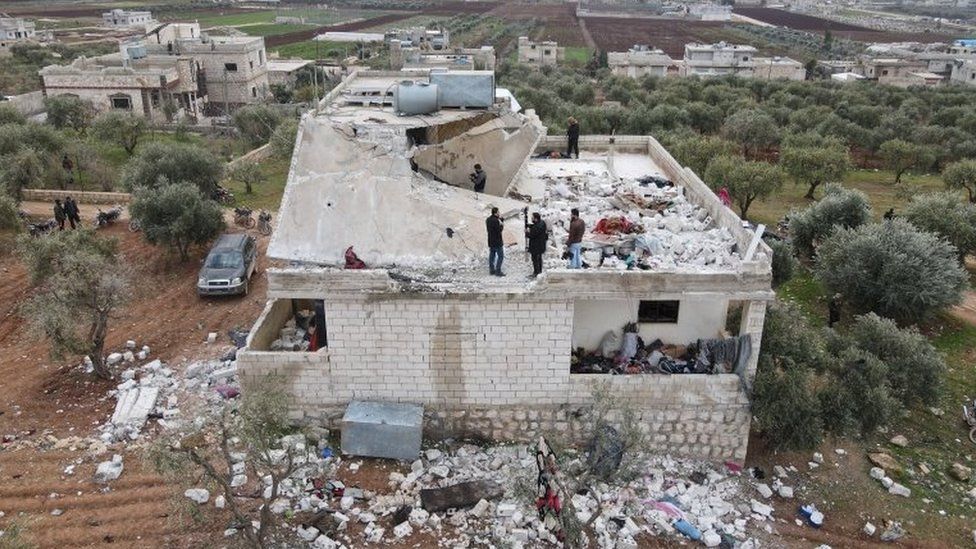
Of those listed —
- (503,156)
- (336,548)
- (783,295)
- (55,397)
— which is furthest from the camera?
(783,295)

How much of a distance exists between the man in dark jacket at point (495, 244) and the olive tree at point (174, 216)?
12926mm

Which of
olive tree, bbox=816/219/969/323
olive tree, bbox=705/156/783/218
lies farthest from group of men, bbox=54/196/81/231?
olive tree, bbox=705/156/783/218

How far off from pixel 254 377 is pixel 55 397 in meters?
5.15

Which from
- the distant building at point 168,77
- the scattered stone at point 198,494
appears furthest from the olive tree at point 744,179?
the distant building at point 168,77

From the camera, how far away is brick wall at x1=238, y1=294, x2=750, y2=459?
1276 cm

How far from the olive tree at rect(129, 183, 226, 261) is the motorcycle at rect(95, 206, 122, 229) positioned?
3549mm

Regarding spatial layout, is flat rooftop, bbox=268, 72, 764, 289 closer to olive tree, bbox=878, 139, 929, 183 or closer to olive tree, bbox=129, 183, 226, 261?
olive tree, bbox=129, 183, 226, 261

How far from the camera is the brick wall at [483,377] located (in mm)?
12758

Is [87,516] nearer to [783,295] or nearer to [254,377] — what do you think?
[254,377]

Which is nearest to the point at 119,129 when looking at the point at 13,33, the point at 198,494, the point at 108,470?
the point at 108,470

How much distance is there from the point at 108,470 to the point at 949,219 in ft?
87.7

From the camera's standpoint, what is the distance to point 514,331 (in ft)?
42.2

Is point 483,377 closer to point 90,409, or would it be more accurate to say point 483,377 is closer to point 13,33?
point 90,409

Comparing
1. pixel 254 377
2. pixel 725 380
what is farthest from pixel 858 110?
pixel 254 377
